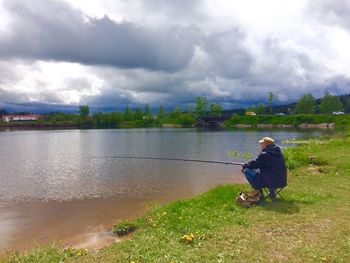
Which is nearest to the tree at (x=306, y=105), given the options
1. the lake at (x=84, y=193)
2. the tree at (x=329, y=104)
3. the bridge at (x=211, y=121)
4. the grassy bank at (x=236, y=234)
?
the tree at (x=329, y=104)

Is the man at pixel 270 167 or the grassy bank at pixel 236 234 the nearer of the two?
the grassy bank at pixel 236 234

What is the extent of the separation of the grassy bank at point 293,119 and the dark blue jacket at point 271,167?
134500mm

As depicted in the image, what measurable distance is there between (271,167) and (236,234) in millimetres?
4514

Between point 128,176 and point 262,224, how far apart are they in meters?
20.9

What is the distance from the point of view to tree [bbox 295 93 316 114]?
595ft

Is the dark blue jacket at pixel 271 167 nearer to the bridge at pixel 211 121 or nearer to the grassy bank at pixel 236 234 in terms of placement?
the grassy bank at pixel 236 234

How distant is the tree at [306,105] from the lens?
181m

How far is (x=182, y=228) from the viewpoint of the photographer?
464 inches

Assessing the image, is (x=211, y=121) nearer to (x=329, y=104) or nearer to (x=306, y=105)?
(x=306, y=105)

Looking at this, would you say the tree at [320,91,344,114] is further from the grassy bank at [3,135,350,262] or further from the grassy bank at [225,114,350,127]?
the grassy bank at [3,135,350,262]

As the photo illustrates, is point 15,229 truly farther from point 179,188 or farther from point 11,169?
point 11,169

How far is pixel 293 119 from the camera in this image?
160 meters

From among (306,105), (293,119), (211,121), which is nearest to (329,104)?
(306,105)

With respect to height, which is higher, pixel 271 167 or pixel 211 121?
pixel 271 167
